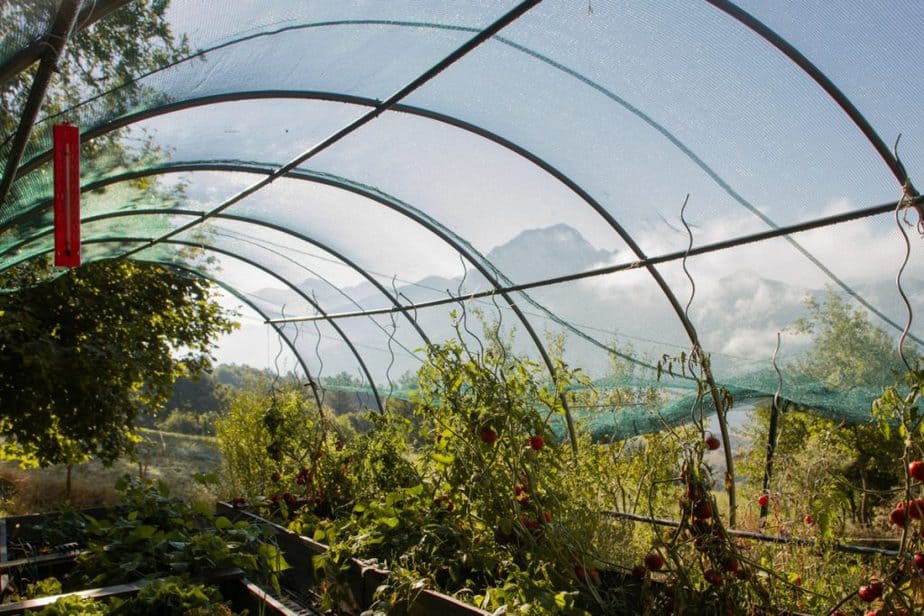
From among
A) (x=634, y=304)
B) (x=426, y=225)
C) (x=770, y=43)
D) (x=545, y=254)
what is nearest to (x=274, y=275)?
(x=426, y=225)

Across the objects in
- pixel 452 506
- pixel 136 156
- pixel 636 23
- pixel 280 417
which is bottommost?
pixel 452 506

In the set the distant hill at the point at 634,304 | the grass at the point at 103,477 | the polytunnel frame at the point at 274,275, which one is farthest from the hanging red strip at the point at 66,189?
the grass at the point at 103,477

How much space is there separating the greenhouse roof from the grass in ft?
12.8

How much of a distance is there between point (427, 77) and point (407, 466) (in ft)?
7.63

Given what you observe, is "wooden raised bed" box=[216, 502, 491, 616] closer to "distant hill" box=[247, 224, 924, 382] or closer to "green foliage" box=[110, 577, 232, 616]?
"green foliage" box=[110, 577, 232, 616]

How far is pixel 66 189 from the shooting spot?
71.9 inches

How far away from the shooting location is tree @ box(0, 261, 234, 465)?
591 cm

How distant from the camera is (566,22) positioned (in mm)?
2830

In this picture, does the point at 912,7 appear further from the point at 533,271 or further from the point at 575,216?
the point at 533,271

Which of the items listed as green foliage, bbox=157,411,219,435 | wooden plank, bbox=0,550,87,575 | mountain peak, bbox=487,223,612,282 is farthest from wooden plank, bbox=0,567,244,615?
green foliage, bbox=157,411,219,435

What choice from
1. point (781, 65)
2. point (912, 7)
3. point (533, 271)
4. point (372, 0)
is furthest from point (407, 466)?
point (912, 7)

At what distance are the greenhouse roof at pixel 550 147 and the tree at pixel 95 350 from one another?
1149 mm

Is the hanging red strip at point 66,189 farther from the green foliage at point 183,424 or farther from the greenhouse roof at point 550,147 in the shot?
the green foliage at point 183,424

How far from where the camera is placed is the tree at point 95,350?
591cm
